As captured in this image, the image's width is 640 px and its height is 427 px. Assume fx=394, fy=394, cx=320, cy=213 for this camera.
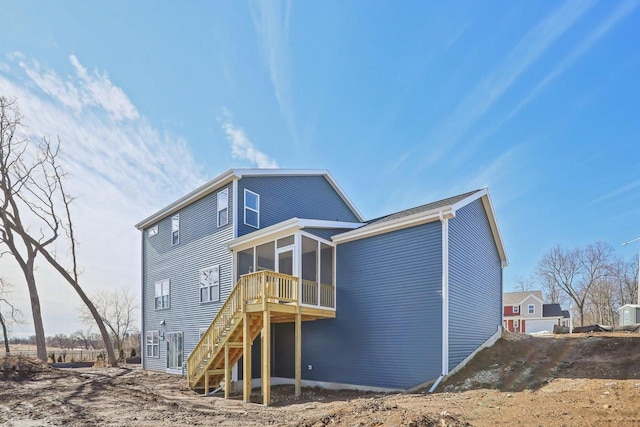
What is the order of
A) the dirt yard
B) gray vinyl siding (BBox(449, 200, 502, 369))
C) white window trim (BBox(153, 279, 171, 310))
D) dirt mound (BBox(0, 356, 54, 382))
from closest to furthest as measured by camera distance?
the dirt yard, gray vinyl siding (BBox(449, 200, 502, 369)), dirt mound (BBox(0, 356, 54, 382)), white window trim (BBox(153, 279, 171, 310))

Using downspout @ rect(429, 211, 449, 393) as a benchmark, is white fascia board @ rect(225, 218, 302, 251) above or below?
above

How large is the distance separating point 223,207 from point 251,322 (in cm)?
524

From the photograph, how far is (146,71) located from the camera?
12297 mm

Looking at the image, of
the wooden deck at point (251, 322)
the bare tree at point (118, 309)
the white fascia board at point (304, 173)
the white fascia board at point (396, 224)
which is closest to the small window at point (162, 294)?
the wooden deck at point (251, 322)

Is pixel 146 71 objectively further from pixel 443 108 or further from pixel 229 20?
pixel 443 108

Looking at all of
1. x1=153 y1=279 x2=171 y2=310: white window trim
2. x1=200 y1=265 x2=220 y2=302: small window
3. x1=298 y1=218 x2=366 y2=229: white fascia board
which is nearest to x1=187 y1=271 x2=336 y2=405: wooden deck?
x1=298 y1=218 x2=366 y2=229: white fascia board

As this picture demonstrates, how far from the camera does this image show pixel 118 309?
4253 cm

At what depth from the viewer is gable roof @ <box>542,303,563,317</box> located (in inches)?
1544

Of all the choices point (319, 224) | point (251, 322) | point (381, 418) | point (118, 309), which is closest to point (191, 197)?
point (319, 224)

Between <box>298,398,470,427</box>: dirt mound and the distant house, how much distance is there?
3753 centimetres

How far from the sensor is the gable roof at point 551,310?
39.2 m

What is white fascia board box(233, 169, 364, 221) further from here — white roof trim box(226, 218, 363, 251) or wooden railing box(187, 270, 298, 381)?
wooden railing box(187, 270, 298, 381)

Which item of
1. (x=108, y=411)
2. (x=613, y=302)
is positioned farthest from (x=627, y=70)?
(x=613, y=302)

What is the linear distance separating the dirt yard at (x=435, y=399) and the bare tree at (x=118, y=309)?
94.9 feet
